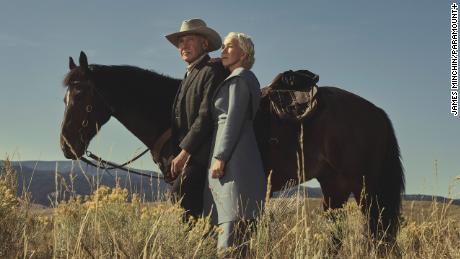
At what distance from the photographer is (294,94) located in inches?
248

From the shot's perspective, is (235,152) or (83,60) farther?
(83,60)

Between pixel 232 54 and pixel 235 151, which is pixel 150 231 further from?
pixel 232 54

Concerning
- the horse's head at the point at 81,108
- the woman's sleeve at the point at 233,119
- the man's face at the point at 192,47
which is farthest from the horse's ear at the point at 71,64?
the woman's sleeve at the point at 233,119

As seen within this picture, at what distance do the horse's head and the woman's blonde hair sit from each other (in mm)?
2124

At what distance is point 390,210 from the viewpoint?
6.57 m

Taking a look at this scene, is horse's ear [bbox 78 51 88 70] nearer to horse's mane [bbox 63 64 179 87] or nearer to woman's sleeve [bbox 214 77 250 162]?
horse's mane [bbox 63 64 179 87]

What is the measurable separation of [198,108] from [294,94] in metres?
2.08

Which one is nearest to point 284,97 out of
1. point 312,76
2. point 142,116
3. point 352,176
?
point 312,76

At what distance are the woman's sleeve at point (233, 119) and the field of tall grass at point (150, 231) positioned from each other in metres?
0.56

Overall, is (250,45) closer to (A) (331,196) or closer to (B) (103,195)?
(B) (103,195)

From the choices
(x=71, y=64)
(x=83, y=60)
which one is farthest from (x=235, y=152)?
(x=71, y=64)

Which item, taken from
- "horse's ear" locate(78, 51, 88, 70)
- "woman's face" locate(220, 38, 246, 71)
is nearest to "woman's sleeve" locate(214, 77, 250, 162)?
"woman's face" locate(220, 38, 246, 71)

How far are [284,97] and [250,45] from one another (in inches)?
79.1

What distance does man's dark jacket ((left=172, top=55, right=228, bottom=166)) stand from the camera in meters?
4.36
